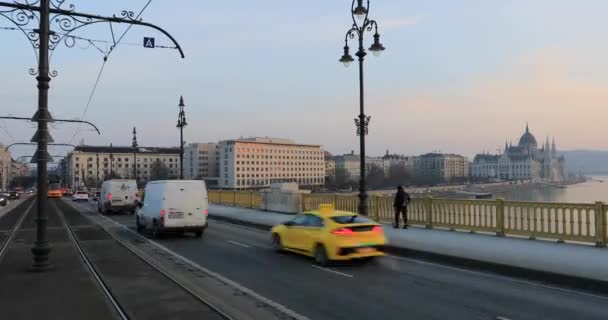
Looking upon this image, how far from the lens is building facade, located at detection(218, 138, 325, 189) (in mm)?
170375

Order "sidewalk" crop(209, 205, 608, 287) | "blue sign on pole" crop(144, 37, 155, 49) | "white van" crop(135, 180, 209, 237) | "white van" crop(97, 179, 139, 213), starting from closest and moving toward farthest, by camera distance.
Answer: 1. "sidewalk" crop(209, 205, 608, 287)
2. "blue sign on pole" crop(144, 37, 155, 49)
3. "white van" crop(135, 180, 209, 237)
4. "white van" crop(97, 179, 139, 213)

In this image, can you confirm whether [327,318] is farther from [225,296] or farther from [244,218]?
[244,218]

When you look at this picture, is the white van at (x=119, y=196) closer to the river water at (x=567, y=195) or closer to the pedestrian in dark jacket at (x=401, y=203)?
the pedestrian in dark jacket at (x=401, y=203)

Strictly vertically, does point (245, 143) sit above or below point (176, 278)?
above

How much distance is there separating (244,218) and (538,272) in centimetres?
1750

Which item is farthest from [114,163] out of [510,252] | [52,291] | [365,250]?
[510,252]

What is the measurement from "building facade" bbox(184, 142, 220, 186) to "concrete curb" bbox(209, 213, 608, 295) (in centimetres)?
17338

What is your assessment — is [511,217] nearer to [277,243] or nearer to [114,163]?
[277,243]

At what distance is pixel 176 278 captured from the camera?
10.6 metres

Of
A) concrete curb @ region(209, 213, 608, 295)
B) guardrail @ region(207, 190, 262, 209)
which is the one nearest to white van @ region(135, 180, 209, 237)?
concrete curb @ region(209, 213, 608, 295)

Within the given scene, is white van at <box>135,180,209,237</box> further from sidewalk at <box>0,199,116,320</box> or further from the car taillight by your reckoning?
the car taillight

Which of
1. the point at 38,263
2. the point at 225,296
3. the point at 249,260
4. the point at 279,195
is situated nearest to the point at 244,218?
the point at 279,195

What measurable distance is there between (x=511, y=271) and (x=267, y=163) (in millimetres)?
171474

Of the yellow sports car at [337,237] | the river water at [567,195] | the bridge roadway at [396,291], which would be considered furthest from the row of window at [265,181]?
the bridge roadway at [396,291]
